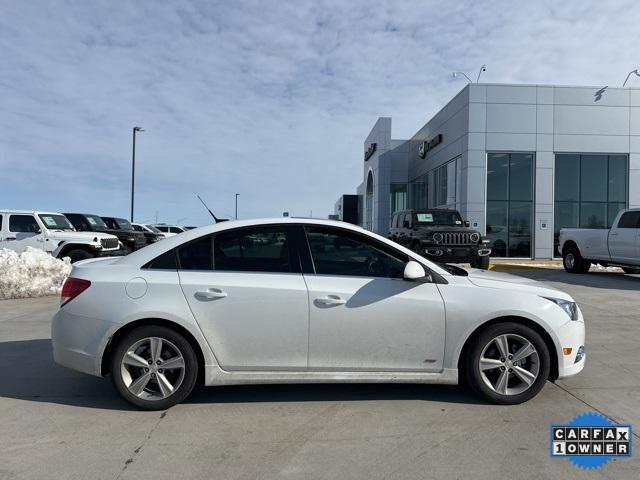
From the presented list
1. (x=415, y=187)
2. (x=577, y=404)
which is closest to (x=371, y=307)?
(x=577, y=404)

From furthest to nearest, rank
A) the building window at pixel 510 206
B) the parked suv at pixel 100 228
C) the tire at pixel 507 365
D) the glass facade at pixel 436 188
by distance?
the glass facade at pixel 436 188
the building window at pixel 510 206
the parked suv at pixel 100 228
the tire at pixel 507 365

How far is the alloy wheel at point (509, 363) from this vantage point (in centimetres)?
405

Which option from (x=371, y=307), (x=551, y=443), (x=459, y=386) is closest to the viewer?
(x=551, y=443)

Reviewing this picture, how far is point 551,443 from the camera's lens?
11.3 feet

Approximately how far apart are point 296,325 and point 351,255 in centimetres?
77

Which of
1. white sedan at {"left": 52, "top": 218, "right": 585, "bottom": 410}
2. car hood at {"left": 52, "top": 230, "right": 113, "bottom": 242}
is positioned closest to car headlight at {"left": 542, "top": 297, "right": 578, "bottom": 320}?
white sedan at {"left": 52, "top": 218, "right": 585, "bottom": 410}

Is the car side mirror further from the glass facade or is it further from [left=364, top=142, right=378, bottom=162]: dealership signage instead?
[left=364, top=142, right=378, bottom=162]: dealership signage

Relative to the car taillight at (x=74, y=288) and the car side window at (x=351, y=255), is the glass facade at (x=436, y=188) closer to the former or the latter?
the car side window at (x=351, y=255)

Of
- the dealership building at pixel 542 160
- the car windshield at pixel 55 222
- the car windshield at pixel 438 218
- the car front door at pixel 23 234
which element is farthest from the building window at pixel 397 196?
the car front door at pixel 23 234

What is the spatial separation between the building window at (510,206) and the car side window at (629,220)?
29.1ft

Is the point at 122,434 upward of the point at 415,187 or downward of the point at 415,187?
downward

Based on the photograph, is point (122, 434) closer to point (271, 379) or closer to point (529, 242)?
point (271, 379)

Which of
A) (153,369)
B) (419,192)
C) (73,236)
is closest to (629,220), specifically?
(153,369)

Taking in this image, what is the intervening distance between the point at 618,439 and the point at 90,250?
13.3 meters
